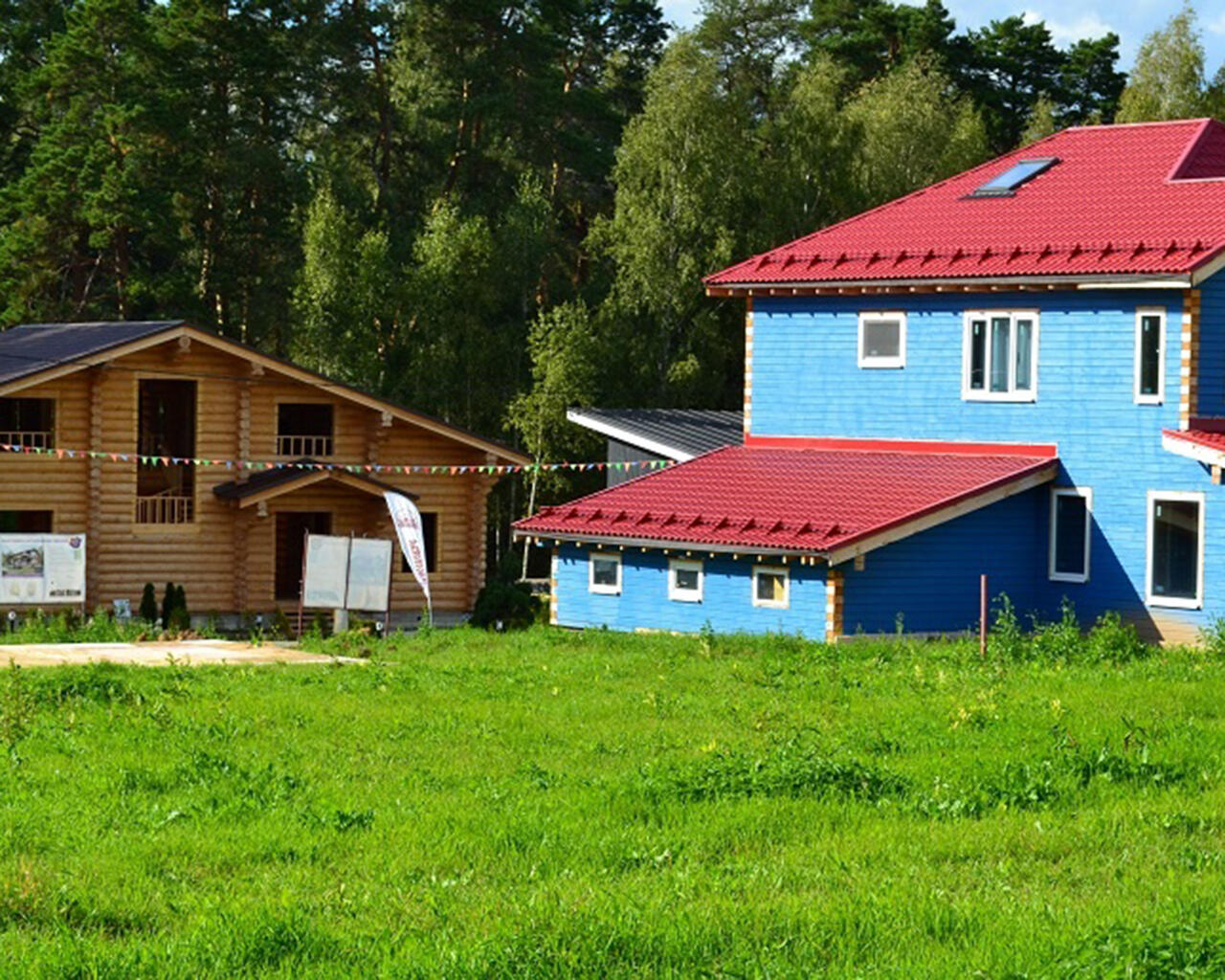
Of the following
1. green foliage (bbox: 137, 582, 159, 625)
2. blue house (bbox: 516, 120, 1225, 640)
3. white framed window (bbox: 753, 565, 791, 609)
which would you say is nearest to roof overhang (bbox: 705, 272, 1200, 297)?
blue house (bbox: 516, 120, 1225, 640)

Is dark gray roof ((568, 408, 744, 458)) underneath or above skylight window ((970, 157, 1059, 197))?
underneath

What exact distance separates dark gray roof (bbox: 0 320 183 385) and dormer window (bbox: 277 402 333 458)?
342 cm

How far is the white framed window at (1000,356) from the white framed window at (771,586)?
5285 millimetres

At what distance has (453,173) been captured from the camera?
2889 inches

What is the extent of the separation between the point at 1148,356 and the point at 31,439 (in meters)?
20.6

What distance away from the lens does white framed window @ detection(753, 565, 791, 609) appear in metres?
35.2

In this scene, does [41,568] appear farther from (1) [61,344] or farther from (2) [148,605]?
(1) [61,344]

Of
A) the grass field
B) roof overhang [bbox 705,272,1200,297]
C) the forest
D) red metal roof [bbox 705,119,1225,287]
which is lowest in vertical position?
the grass field

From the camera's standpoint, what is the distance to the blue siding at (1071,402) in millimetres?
35156

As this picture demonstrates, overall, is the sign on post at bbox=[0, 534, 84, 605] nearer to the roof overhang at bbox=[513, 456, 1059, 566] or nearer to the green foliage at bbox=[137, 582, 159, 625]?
the green foliage at bbox=[137, 582, 159, 625]

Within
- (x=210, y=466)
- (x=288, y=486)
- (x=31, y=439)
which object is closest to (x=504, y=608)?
(x=288, y=486)

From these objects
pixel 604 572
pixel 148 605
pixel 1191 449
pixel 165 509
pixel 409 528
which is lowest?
pixel 148 605

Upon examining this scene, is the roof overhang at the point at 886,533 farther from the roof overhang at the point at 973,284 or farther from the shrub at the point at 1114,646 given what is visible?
the shrub at the point at 1114,646

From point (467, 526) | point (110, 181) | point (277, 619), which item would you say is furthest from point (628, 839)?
point (110, 181)
